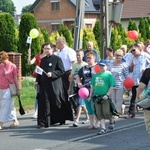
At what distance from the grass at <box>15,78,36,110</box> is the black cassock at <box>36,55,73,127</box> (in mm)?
3222

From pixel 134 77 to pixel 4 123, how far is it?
3.54 meters

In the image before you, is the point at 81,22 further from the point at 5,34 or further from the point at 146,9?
the point at 146,9

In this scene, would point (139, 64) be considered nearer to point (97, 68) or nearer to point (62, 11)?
point (97, 68)

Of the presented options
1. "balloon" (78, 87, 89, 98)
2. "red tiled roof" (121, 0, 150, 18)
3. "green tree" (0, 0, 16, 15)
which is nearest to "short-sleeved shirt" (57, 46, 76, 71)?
"balloon" (78, 87, 89, 98)

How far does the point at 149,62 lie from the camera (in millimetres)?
14273

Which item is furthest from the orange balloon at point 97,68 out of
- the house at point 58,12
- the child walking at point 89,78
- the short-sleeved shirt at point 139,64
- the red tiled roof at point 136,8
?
the red tiled roof at point 136,8

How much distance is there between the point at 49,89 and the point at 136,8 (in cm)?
5706

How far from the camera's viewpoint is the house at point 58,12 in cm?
6494

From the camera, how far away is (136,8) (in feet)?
224

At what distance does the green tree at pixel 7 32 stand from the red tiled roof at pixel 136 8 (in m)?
40.7

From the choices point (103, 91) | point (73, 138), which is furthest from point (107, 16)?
point (73, 138)

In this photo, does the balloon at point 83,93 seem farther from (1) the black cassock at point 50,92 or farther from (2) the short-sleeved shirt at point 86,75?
(1) the black cassock at point 50,92

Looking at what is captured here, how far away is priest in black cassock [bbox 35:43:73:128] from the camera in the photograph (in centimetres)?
1245

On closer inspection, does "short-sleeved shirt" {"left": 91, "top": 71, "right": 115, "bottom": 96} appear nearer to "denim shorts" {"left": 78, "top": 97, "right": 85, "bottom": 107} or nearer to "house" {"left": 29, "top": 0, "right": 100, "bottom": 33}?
"denim shorts" {"left": 78, "top": 97, "right": 85, "bottom": 107}
